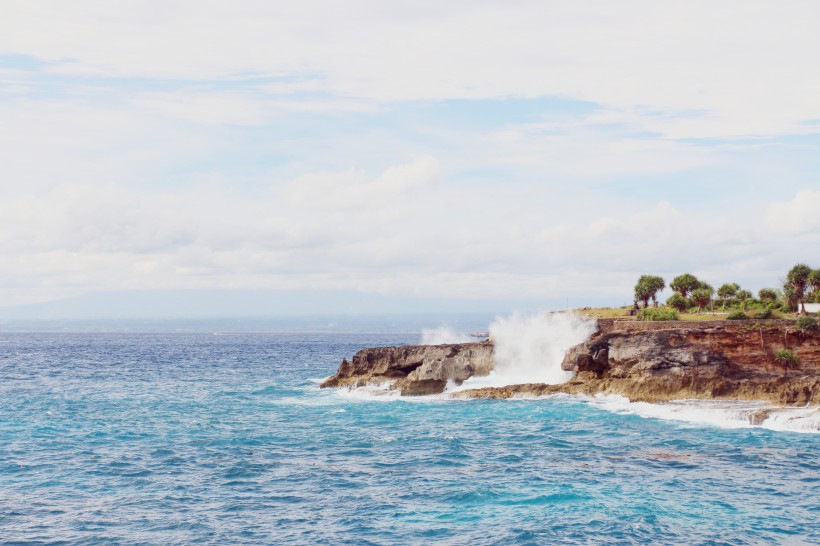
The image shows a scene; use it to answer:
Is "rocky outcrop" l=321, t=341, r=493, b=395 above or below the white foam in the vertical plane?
above

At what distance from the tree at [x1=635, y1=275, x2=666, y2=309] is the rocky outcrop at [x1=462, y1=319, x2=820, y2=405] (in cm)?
2198

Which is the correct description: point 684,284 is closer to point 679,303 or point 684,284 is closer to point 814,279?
point 679,303

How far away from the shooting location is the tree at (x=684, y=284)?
90.8m

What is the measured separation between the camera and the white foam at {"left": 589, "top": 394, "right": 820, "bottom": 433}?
51938mm

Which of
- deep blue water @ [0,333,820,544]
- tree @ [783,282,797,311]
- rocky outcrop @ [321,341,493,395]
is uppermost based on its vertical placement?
tree @ [783,282,797,311]

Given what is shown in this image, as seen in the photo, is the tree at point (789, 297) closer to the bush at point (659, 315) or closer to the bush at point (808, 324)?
the bush at point (659, 315)

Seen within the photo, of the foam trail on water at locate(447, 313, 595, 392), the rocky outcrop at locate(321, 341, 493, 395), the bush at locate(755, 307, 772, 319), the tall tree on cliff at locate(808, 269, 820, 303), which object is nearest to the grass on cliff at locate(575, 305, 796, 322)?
the bush at locate(755, 307, 772, 319)

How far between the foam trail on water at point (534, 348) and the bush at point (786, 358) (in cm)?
1976

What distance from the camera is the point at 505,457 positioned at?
45031mm

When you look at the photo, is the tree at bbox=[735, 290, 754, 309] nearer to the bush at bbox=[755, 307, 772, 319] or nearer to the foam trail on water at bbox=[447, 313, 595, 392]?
the bush at bbox=[755, 307, 772, 319]

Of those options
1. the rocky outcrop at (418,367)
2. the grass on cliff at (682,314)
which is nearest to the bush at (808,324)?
the grass on cliff at (682,314)

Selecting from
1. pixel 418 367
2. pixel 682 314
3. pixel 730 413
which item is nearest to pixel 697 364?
pixel 730 413

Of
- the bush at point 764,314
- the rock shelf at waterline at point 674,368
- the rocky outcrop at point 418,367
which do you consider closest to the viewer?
the rock shelf at waterline at point 674,368

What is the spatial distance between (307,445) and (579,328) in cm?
4146
